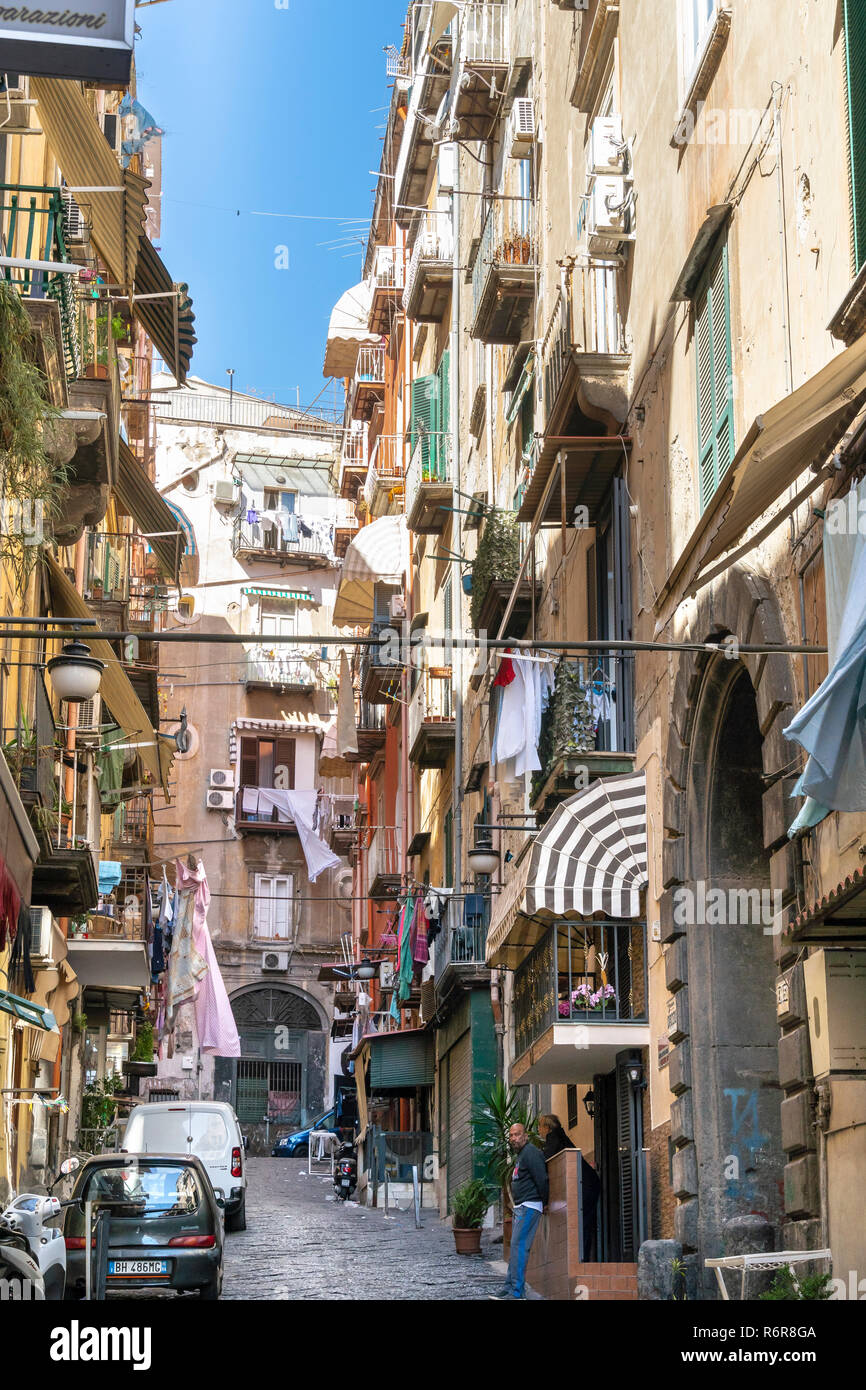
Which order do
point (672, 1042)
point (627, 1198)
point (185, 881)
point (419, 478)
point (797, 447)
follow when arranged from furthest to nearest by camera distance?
point (185, 881) → point (419, 478) → point (627, 1198) → point (672, 1042) → point (797, 447)

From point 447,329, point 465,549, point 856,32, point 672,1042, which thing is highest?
point 447,329

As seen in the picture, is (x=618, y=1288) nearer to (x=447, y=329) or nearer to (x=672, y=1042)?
(x=672, y=1042)

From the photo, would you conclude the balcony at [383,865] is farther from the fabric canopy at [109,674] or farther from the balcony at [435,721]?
the fabric canopy at [109,674]

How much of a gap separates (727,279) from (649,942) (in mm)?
5651

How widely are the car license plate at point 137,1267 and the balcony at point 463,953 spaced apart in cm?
1204

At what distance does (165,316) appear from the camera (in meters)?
23.4

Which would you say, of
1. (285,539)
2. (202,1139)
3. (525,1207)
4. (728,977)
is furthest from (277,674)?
(728,977)

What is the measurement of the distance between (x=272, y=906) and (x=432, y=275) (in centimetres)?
2555

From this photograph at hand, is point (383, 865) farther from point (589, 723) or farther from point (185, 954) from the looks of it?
point (589, 723)

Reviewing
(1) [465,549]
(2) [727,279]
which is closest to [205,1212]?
(2) [727,279]

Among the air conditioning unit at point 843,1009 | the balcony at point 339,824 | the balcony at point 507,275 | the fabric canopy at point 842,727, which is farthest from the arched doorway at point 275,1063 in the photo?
the fabric canopy at point 842,727

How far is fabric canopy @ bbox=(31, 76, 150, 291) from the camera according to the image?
16.4 metres

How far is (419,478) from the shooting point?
118ft

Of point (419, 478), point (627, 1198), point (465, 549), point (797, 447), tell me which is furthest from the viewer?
point (419, 478)
